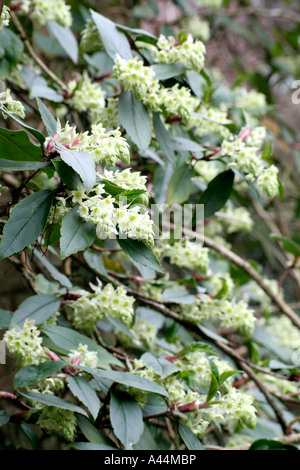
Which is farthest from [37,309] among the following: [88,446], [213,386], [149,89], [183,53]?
[183,53]

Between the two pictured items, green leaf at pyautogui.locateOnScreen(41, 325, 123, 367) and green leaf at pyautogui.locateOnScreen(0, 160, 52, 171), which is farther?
green leaf at pyautogui.locateOnScreen(41, 325, 123, 367)

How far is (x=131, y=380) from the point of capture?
3.00 ft

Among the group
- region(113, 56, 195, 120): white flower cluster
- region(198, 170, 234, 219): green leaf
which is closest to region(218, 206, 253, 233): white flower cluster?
region(198, 170, 234, 219): green leaf

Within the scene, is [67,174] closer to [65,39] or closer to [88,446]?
[88,446]

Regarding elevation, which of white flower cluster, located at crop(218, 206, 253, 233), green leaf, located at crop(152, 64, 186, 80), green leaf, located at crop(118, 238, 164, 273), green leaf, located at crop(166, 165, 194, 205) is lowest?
white flower cluster, located at crop(218, 206, 253, 233)

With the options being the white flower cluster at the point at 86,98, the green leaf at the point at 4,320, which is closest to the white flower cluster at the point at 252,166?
the white flower cluster at the point at 86,98

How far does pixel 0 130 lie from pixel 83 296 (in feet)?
1.43

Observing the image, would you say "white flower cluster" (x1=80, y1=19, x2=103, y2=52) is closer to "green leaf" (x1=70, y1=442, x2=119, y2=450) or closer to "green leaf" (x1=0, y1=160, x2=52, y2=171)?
"green leaf" (x1=0, y1=160, x2=52, y2=171)

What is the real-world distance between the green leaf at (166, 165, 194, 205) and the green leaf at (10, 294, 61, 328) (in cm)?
39

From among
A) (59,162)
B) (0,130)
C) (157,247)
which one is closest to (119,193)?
(59,162)

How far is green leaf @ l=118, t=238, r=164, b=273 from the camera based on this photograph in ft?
2.48

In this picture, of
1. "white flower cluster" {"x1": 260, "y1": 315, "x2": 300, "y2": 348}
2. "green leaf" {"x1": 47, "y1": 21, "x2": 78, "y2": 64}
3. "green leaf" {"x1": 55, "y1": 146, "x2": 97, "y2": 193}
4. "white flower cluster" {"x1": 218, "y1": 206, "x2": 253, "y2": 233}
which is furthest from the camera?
"white flower cluster" {"x1": 218, "y1": 206, "x2": 253, "y2": 233}

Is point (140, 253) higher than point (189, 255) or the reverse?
higher

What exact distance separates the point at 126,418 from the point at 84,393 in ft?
0.34
